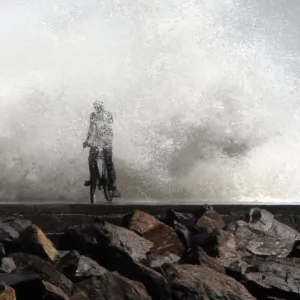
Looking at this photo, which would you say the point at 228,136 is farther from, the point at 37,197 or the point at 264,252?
the point at 264,252

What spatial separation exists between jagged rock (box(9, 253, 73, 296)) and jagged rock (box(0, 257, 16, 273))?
0.05 m

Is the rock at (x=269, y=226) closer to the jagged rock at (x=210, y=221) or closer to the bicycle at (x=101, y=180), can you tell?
the jagged rock at (x=210, y=221)

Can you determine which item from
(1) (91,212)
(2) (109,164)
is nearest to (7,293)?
(1) (91,212)

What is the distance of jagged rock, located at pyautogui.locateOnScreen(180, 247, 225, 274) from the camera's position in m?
4.90

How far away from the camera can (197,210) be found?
6773 millimetres

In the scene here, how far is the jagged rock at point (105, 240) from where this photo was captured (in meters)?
4.98

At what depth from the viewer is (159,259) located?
502cm

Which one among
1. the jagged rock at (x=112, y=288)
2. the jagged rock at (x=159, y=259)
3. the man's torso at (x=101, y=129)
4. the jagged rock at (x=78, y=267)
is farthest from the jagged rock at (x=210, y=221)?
the man's torso at (x=101, y=129)

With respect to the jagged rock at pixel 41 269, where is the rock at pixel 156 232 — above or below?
above

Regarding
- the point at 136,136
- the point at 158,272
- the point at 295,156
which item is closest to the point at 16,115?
the point at 136,136

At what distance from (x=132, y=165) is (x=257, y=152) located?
12.8 feet

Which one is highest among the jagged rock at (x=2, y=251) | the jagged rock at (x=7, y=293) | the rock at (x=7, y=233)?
the rock at (x=7, y=233)

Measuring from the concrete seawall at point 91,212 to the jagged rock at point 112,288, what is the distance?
6.55 ft

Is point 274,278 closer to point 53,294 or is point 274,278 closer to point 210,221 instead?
point 210,221
